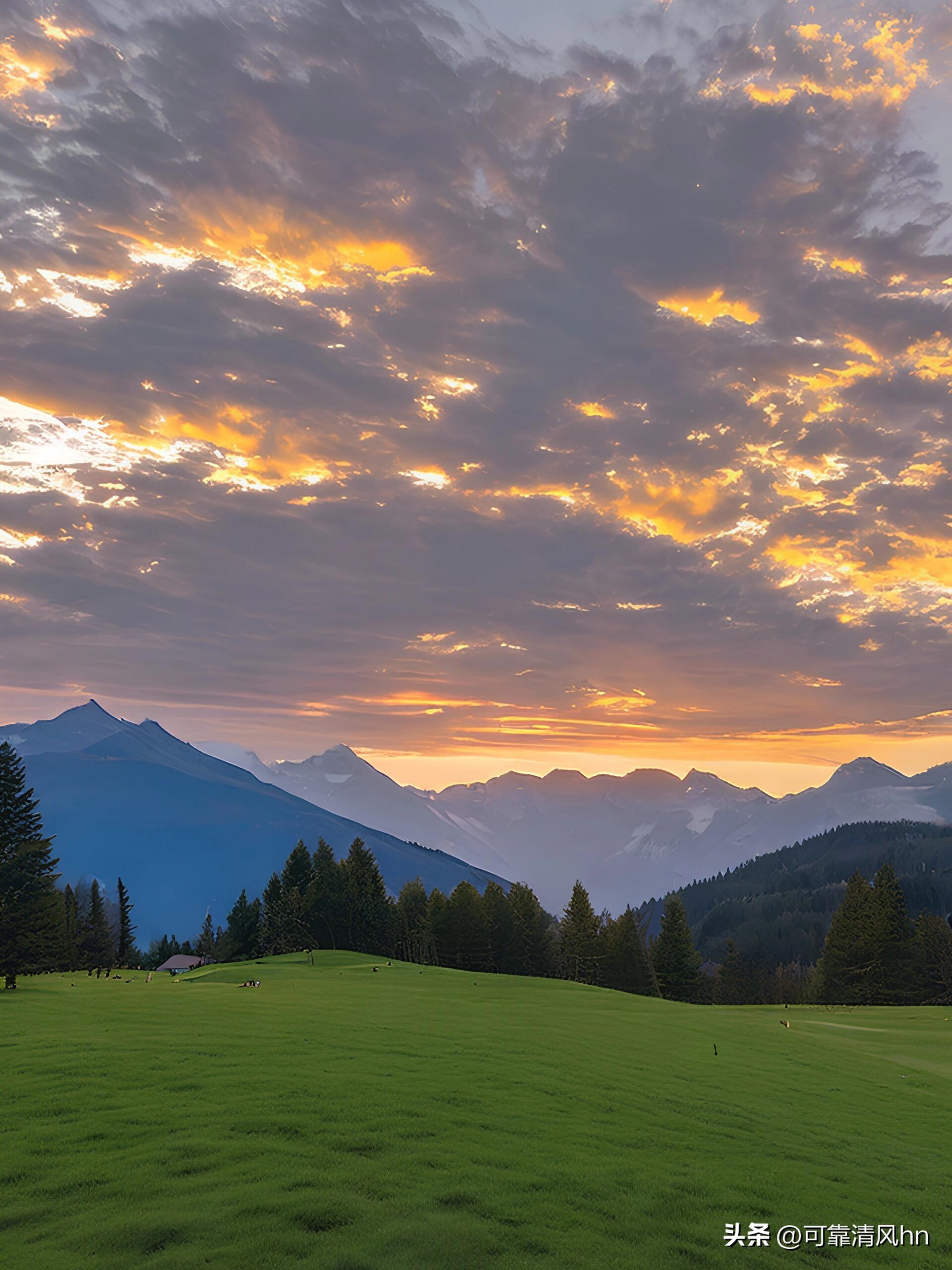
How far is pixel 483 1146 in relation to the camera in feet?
49.9

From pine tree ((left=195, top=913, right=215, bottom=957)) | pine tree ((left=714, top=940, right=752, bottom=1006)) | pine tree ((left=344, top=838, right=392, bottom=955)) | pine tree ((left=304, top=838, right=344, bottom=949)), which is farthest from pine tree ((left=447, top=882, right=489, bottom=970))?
pine tree ((left=195, top=913, right=215, bottom=957))

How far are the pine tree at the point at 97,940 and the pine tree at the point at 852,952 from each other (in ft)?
327

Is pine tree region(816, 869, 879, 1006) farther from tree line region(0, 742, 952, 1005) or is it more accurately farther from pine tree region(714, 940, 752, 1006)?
pine tree region(714, 940, 752, 1006)

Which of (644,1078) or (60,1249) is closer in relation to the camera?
(60,1249)

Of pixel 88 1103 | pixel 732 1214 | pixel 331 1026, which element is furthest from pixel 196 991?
pixel 732 1214

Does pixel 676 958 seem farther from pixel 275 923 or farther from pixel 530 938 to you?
pixel 275 923

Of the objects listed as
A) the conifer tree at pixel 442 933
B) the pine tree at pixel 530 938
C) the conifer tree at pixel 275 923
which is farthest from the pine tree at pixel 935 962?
the conifer tree at pixel 275 923

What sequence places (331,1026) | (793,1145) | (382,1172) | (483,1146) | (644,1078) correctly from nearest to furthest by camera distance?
(382,1172), (483,1146), (793,1145), (644,1078), (331,1026)

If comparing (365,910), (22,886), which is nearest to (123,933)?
(365,910)

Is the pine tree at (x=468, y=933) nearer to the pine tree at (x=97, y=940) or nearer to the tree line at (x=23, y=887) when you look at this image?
the pine tree at (x=97, y=940)

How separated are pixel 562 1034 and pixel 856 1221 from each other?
18920mm

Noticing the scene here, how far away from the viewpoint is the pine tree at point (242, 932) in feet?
395

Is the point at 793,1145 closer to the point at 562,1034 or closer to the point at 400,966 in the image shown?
the point at 562,1034

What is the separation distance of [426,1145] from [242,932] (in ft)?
396
